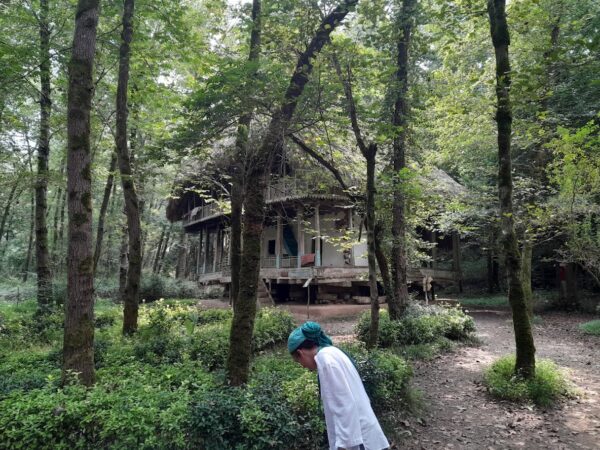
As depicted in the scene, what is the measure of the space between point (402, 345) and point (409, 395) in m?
3.73

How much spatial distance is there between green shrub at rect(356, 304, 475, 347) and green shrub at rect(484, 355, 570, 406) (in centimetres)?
273

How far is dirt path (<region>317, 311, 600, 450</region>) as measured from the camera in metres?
5.21

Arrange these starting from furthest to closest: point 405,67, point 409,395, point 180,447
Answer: point 405,67 → point 409,395 → point 180,447

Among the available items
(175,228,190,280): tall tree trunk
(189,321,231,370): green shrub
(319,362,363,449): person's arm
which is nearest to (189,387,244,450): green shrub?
(319,362,363,449): person's arm

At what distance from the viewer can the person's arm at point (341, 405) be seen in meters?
2.47

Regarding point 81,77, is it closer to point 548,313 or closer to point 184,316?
point 184,316

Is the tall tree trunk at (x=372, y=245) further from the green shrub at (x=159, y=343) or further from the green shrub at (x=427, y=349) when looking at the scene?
the green shrub at (x=159, y=343)

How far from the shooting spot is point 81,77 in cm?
509

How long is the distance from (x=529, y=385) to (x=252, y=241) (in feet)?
16.5

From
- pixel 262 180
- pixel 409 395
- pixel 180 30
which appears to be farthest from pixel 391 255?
pixel 180 30

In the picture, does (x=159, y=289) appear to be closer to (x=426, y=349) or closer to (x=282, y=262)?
(x=282, y=262)

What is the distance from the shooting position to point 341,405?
2.51m

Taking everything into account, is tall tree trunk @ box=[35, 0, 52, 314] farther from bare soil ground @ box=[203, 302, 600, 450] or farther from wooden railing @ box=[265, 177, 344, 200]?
bare soil ground @ box=[203, 302, 600, 450]

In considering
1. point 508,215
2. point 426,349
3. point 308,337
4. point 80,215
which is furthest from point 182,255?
point 308,337
